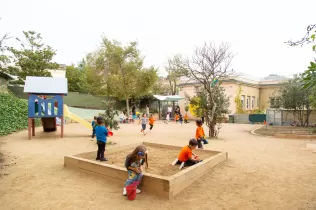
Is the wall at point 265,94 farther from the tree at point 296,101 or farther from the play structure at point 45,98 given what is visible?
the play structure at point 45,98

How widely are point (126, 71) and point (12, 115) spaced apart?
45.4ft

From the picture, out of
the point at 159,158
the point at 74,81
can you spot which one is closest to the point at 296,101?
the point at 159,158

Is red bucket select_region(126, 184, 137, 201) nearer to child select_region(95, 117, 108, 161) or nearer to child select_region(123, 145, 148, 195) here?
child select_region(123, 145, 148, 195)

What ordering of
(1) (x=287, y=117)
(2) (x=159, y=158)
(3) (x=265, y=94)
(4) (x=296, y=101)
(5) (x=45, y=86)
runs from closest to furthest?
(2) (x=159, y=158) → (5) (x=45, y=86) → (4) (x=296, y=101) → (1) (x=287, y=117) → (3) (x=265, y=94)

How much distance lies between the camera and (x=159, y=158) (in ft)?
24.0

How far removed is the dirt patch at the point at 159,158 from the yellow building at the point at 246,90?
64.2 feet

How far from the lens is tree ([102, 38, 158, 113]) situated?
1071 inches

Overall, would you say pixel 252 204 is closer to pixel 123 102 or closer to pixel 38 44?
pixel 38 44

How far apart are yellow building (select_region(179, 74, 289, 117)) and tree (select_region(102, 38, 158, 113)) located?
4.80 meters

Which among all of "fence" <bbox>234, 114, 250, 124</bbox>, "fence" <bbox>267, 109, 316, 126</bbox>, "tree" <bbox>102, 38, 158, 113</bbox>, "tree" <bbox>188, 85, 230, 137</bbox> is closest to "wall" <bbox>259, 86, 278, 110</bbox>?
"fence" <bbox>234, 114, 250, 124</bbox>

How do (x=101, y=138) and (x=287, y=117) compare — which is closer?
(x=101, y=138)

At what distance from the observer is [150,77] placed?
2725 cm

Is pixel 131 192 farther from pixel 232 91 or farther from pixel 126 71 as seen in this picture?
pixel 232 91

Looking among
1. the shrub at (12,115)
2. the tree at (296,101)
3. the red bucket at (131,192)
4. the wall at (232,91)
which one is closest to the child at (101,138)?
the red bucket at (131,192)
